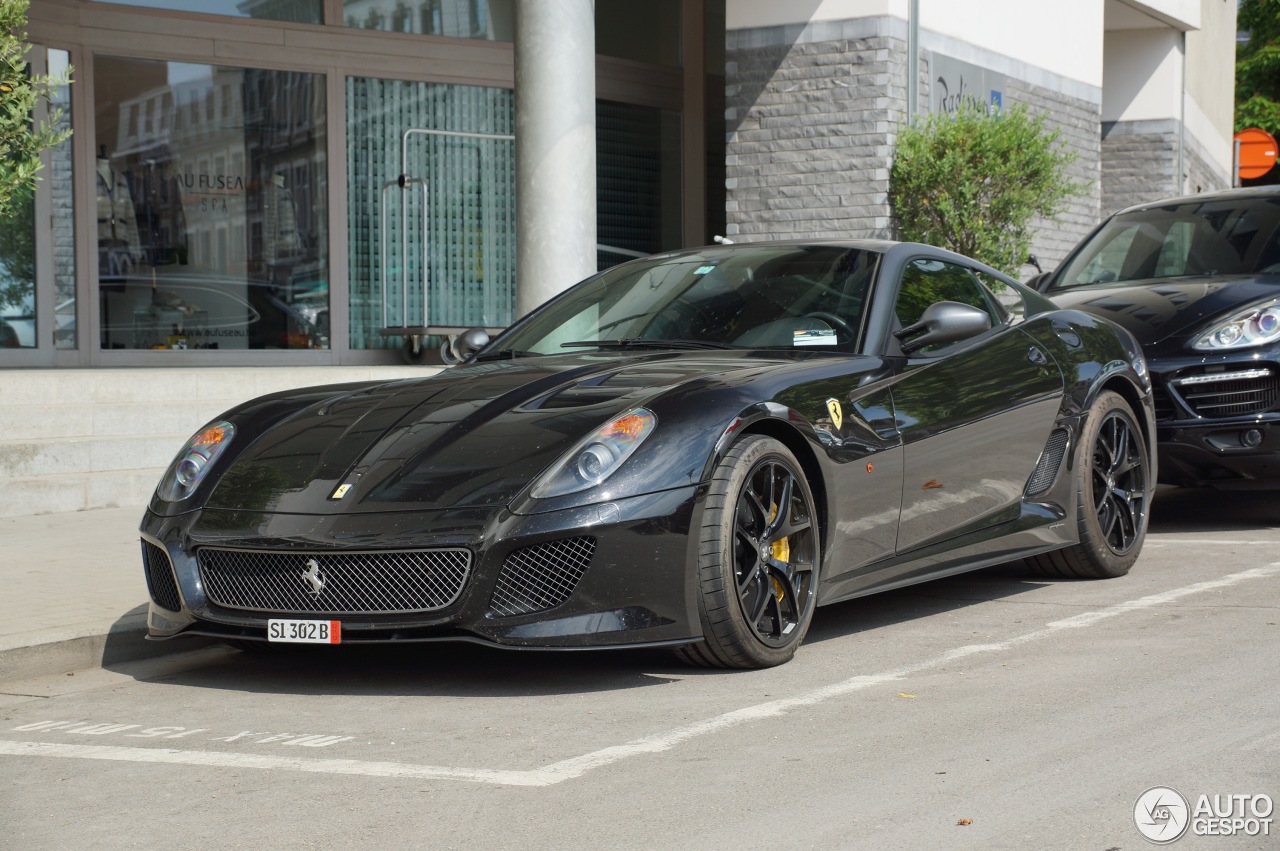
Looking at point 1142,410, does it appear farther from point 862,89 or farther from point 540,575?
point 862,89

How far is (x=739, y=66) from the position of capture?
15.2m

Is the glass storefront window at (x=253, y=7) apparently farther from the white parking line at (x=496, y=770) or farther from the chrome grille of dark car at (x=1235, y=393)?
the white parking line at (x=496, y=770)

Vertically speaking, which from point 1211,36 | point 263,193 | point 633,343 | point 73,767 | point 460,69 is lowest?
point 73,767

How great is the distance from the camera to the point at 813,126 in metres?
14.9

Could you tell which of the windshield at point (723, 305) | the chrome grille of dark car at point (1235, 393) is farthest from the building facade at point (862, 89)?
the windshield at point (723, 305)

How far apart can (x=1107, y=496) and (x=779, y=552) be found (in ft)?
7.83

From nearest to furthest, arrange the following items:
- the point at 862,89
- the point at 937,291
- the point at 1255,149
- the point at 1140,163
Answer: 1. the point at 937,291
2. the point at 862,89
3. the point at 1255,149
4. the point at 1140,163

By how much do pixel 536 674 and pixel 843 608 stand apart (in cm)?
170

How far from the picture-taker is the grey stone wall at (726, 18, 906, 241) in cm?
1462

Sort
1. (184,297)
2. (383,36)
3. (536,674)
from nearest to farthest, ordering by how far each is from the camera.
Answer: (536,674) < (184,297) < (383,36)

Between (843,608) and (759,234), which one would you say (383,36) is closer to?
(759,234)

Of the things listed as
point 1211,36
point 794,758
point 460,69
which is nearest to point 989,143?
point 460,69

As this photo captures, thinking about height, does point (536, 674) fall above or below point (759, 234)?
below

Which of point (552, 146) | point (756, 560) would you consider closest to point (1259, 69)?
point (552, 146)
